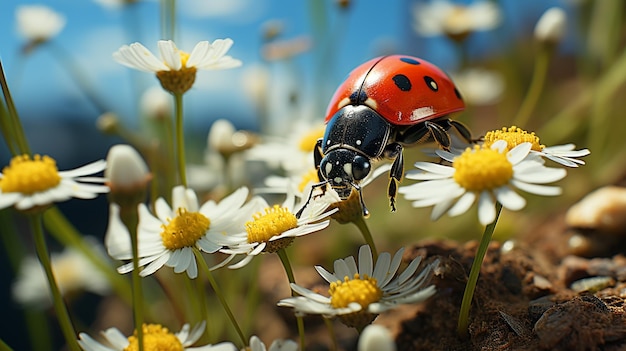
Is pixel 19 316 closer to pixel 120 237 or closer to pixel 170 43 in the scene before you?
pixel 120 237

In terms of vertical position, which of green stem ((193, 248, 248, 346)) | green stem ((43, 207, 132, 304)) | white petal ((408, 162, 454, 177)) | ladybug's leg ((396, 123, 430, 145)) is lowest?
green stem ((43, 207, 132, 304))

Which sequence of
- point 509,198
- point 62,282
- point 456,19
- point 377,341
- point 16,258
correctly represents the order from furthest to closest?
point 456,19 < point 62,282 < point 16,258 < point 509,198 < point 377,341

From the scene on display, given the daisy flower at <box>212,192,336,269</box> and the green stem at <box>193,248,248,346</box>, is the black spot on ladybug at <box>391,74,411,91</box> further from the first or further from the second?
the green stem at <box>193,248,248,346</box>

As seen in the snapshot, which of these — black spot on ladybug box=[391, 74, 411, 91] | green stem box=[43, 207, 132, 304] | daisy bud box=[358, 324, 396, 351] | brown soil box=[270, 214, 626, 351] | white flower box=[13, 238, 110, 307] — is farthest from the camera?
white flower box=[13, 238, 110, 307]

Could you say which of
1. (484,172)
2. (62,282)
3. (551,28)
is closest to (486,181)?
(484,172)

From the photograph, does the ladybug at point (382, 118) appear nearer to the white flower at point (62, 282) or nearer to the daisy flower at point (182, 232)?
the daisy flower at point (182, 232)


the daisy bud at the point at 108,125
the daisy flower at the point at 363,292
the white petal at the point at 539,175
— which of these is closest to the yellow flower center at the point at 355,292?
the daisy flower at the point at 363,292

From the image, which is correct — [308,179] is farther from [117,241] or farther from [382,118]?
[117,241]

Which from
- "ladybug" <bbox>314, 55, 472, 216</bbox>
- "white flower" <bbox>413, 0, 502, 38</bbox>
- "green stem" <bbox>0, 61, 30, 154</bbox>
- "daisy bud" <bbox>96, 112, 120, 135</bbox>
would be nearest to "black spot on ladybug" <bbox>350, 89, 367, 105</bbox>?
"ladybug" <bbox>314, 55, 472, 216</bbox>
